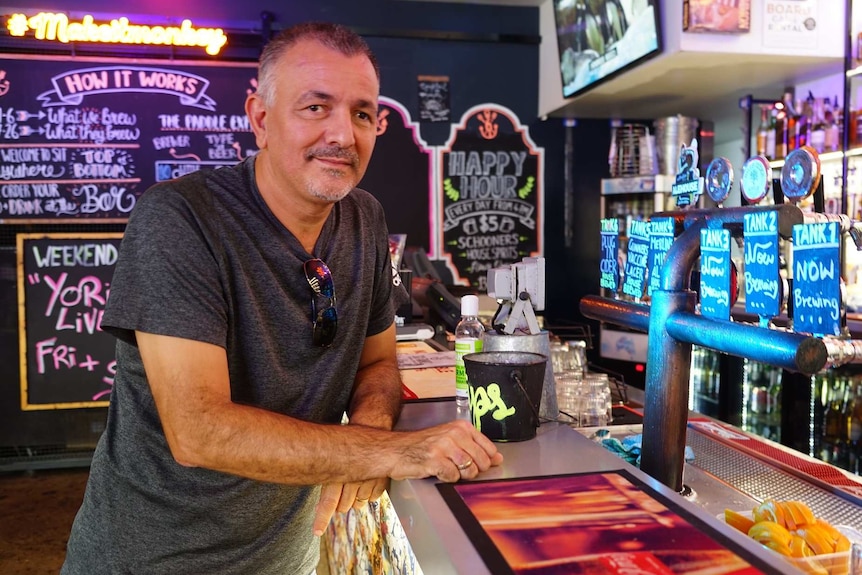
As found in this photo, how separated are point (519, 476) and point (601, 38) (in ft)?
12.1

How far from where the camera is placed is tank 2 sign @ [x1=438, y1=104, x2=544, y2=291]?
17.8ft

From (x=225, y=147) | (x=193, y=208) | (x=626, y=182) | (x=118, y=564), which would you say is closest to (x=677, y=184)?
(x=193, y=208)

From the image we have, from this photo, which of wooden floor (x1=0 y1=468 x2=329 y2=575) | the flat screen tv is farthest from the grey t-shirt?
the flat screen tv

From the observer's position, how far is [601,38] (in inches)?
167

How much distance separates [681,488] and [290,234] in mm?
877

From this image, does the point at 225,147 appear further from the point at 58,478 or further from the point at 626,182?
the point at 626,182

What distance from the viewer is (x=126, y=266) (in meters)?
1.26

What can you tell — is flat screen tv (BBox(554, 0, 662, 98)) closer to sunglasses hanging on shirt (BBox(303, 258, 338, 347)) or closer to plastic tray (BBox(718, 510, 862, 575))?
sunglasses hanging on shirt (BBox(303, 258, 338, 347))

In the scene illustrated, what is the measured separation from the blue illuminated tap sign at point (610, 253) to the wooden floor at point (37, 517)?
3044 millimetres

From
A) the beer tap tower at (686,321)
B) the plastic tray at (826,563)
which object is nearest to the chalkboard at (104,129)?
the beer tap tower at (686,321)

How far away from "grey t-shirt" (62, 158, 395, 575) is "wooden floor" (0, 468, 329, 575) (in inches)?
60.8

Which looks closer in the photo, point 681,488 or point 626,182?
point 681,488

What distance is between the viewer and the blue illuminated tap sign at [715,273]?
1.10m

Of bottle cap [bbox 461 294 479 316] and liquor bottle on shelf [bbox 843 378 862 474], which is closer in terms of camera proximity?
bottle cap [bbox 461 294 479 316]
